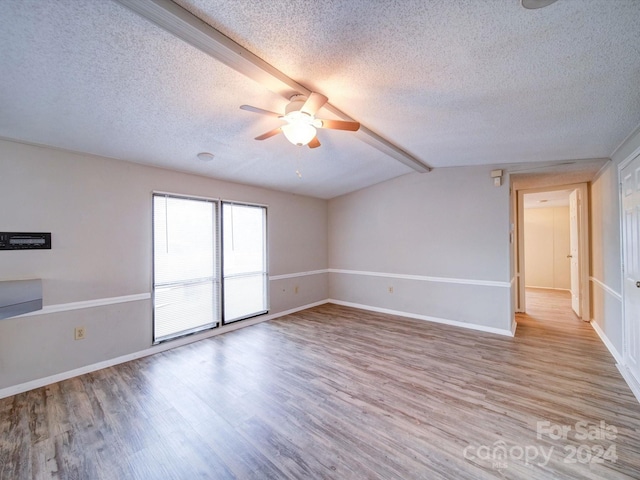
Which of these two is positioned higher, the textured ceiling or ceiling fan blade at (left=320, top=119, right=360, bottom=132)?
the textured ceiling

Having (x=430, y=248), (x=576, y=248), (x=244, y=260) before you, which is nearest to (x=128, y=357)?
(x=244, y=260)

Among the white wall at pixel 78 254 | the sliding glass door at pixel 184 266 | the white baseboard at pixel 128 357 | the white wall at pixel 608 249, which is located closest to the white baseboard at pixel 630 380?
the white wall at pixel 608 249

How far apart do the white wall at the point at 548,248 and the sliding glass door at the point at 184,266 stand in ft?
25.8

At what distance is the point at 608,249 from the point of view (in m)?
3.31

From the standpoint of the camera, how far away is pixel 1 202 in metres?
2.47

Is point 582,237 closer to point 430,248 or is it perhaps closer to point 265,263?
point 430,248

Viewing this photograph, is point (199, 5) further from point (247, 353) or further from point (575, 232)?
point (575, 232)

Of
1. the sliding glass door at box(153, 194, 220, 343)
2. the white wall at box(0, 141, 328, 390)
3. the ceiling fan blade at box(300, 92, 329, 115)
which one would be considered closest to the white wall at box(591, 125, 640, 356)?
the ceiling fan blade at box(300, 92, 329, 115)

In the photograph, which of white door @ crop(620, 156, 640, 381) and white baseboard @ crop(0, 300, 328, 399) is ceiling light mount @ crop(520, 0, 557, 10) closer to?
white door @ crop(620, 156, 640, 381)

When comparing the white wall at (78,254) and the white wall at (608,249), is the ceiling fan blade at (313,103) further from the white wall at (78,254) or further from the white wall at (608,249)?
the white wall at (608,249)

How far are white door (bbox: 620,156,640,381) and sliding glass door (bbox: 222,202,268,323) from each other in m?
4.61

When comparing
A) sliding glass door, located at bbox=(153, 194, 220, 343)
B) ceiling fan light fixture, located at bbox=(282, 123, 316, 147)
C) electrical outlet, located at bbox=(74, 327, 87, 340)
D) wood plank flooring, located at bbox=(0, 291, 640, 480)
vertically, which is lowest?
wood plank flooring, located at bbox=(0, 291, 640, 480)

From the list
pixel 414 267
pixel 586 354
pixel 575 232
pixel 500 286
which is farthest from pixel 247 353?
pixel 575 232

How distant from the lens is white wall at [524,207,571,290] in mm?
7047
